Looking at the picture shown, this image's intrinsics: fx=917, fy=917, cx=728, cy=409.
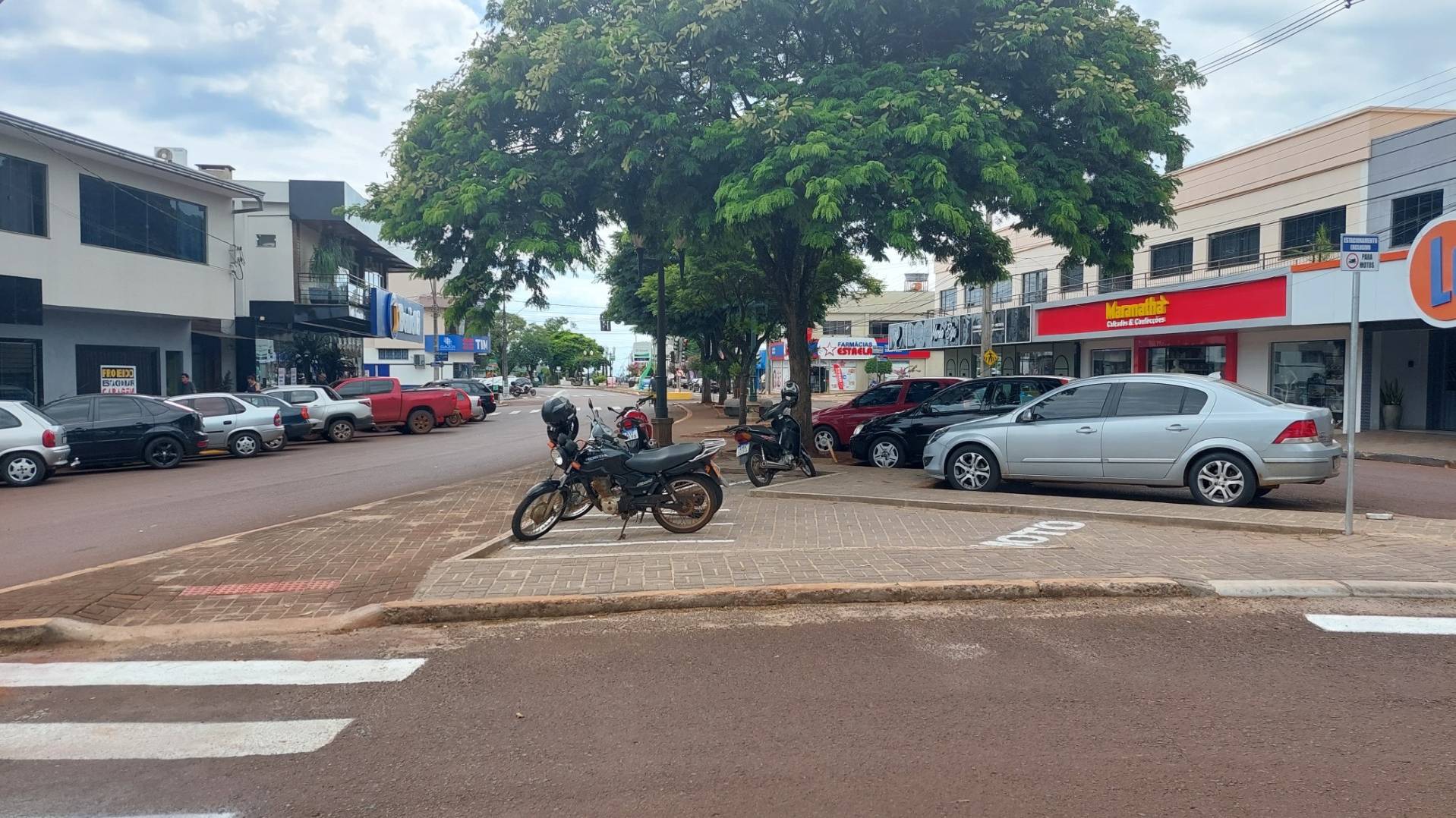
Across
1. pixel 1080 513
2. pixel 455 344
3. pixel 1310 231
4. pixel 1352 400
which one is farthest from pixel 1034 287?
pixel 455 344

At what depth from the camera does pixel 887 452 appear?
15.2 meters

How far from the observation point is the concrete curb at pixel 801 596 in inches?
244

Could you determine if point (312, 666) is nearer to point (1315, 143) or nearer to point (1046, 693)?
point (1046, 693)

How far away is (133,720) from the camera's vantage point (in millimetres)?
4598

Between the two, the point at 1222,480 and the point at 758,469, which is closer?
the point at 1222,480

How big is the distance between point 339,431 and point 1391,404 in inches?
1062

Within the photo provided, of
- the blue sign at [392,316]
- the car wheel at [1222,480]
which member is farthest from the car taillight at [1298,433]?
the blue sign at [392,316]

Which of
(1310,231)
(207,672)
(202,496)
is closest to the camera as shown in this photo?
(207,672)

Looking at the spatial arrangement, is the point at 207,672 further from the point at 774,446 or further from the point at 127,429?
the point at 127,429

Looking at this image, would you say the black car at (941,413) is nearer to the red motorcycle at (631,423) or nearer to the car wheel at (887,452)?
the car wheel at (887,452)

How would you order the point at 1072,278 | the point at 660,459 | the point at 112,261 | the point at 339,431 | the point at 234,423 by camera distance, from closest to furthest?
the point at 660,459 → the point at 234,423 → the point at 112,261 → the point at 339,431 → the point at 1072,278

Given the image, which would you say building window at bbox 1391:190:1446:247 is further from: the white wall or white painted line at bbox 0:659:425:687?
the white wall

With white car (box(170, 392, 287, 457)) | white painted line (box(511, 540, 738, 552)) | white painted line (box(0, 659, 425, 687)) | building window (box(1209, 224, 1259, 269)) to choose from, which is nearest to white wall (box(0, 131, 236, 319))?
white car (box(170, 392, 287, 457))

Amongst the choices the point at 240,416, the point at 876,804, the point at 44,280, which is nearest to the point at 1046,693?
the point at 876,804
